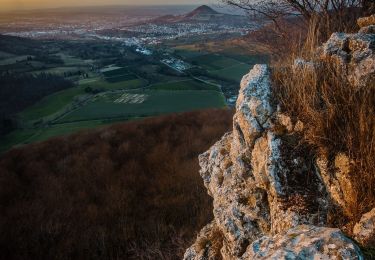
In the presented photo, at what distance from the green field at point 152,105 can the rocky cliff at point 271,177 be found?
45.9m

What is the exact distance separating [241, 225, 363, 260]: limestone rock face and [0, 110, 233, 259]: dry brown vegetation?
799 cm

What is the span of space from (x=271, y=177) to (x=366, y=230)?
4.63ft

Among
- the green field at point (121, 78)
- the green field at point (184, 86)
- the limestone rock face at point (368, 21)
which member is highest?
the limestone rock face at point (368, 21)

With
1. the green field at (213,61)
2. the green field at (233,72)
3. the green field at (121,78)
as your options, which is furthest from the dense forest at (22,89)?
the green field at (213,61)

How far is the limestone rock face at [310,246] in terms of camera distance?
8.23ft

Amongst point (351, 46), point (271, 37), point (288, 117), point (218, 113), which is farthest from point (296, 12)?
point (218, 113)

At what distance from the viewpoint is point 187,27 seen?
192250 mm

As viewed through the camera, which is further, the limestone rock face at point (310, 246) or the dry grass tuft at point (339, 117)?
the dry grass tuft at point (339, 117)

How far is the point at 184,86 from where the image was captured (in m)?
70.6

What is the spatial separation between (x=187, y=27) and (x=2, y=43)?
98285mm

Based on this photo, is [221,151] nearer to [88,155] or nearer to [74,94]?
[88,155]

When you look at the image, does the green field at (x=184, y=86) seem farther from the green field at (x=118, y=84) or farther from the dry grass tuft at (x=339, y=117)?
the dry grass tuft at (x=339, y=117)

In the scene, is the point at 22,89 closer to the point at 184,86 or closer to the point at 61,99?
the point at 61,99

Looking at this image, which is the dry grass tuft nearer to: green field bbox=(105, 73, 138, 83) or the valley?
the valley
